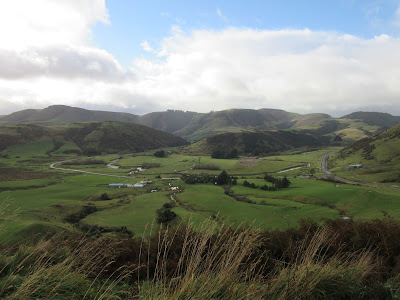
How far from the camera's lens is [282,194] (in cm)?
6719

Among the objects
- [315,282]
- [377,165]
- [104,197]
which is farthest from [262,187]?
[315,282]

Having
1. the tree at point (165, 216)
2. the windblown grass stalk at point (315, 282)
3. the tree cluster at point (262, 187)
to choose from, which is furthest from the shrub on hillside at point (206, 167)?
the windblown grass stalk at point (315, 282)

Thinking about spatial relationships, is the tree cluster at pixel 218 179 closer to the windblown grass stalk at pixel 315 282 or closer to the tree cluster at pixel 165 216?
the tree cluster at pixel 165 216

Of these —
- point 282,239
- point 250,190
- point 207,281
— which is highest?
point 207,281

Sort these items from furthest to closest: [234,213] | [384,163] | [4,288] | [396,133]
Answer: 1. [396,133]
2. [384,163]
3. [234,213]
4. [4,288]

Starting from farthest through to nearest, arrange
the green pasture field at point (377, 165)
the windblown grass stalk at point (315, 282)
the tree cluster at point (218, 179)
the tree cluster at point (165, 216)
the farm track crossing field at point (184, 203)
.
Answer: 1. the tree cluster at point (218, 179)
2. the green pasture field at point (377, 165)
3. the tree cluster at point (165, 216)
4. the farm track crossing field at point (184, 203)
5. the windblown grass stalk at point (315, 282)

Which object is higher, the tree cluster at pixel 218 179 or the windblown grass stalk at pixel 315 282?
the windblown grass stalk at pixel 315 282

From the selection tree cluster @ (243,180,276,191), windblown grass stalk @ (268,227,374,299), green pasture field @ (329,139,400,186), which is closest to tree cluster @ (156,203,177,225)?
tree cluster @ (243,180,276,191)

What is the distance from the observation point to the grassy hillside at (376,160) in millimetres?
86750

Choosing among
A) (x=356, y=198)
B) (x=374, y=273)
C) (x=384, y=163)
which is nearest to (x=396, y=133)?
(x=384, y=163)

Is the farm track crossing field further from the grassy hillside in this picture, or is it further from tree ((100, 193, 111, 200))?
the grassy hillside

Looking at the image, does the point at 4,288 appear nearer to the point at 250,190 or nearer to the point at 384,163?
the point at 250,190

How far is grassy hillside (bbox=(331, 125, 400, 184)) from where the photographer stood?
86.8 m

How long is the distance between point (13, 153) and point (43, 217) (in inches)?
5766
